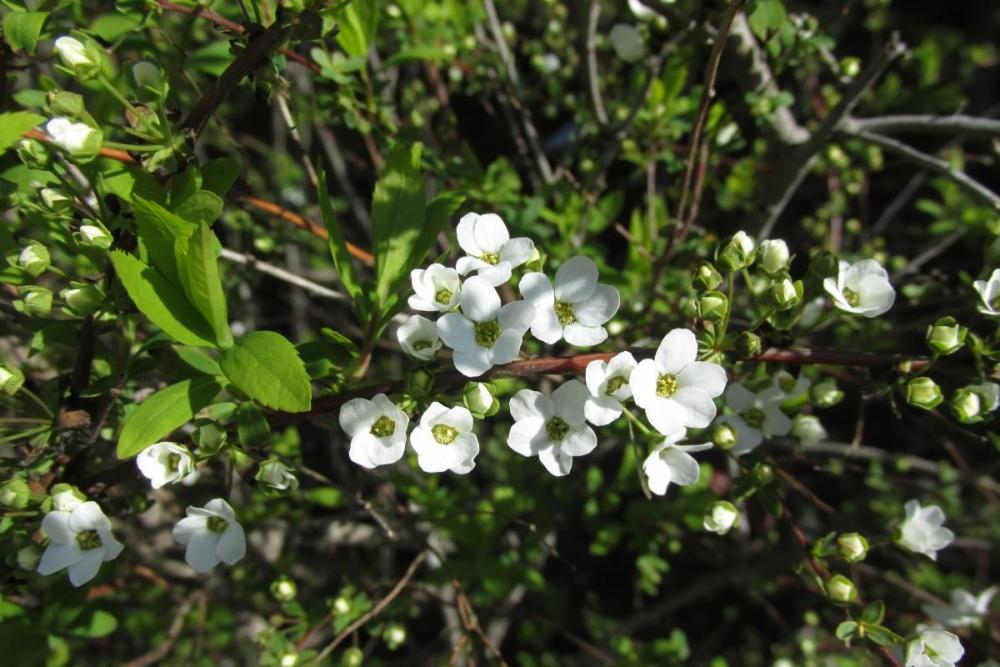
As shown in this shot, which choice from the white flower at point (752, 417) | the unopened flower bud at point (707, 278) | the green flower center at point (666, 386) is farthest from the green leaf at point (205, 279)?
the white flower at point (752, 417)

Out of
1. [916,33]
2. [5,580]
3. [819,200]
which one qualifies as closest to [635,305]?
[5,580]

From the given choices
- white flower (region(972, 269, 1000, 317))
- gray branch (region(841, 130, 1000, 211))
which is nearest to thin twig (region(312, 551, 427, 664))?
white flower (region(972, 269, 1000, 317))

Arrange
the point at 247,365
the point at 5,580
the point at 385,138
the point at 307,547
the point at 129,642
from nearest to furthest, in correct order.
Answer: the point at 247,365
the point at 5,580
the point at 385,138
the point at 129,642
the point at 307,547

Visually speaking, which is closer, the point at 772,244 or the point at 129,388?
the point at 772,244

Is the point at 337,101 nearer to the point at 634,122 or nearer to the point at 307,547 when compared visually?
the point at 634,122

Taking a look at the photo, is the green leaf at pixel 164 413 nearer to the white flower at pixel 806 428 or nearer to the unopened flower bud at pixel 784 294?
the unopened flower bud at pixel 784 294

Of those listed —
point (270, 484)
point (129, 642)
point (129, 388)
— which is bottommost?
point (129, 642)
